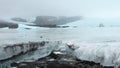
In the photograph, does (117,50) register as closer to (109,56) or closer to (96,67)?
(109,56)

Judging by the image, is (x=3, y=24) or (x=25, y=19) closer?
(x=3, y=24)

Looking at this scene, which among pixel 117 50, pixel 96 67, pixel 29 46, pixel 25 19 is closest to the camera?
pixel 96 67

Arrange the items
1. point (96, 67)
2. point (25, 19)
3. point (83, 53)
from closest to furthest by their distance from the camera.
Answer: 1. point (96, 67)
2. point (83, 53)
3. point (25, 19)

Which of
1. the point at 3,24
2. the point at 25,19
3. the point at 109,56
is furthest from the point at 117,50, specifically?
the point at 25,19

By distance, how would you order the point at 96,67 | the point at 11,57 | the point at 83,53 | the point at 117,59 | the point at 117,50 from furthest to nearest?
the point at 11,57 → the point at 83,53 → the point at 117,50 → the point at 117,59 → the point at 96,67

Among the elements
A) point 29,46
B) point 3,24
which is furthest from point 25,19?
point 29,46

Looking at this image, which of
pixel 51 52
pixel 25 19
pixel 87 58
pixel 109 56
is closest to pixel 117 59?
pixel 109 56

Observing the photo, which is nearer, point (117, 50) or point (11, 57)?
point (117, 50)

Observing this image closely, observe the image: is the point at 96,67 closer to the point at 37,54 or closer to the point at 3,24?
the point at 37,54

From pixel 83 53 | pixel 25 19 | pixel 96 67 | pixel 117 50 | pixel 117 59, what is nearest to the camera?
pixel 96 67
